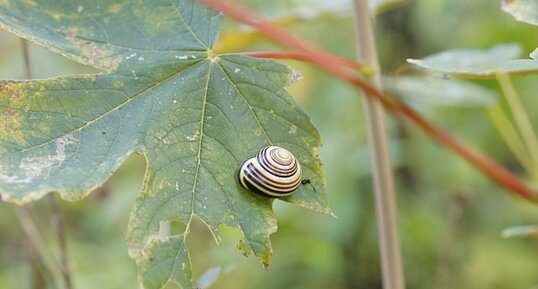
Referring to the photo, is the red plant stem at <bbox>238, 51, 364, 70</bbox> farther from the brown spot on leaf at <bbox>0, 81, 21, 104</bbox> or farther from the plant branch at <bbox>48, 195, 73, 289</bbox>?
the plant branch at <bbox>48, 195, 73, 289</bbox>

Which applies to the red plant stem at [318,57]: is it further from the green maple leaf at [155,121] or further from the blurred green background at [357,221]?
the blurred green background at [357,221]

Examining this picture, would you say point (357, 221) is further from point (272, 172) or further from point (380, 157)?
point (272, 172)

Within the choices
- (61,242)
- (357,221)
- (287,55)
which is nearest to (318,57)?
(287,55)

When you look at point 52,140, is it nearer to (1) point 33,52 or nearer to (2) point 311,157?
(2) point 311,157

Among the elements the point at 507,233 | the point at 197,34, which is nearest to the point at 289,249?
the point at 507,233

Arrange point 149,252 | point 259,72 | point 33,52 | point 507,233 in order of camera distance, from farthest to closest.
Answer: point 33,52
point 507,233
point 259,72
point 149,252

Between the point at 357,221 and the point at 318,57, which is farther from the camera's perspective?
the point at 357,221
